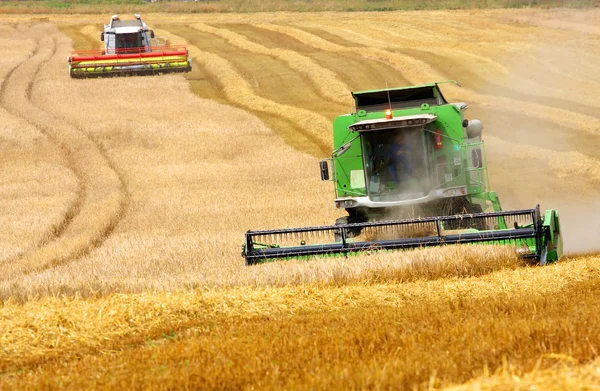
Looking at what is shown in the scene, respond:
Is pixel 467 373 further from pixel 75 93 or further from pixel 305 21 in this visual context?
pixel 305 21

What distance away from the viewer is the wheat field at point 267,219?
668cm

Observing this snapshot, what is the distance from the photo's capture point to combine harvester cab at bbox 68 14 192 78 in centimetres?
3412

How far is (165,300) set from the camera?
9383 mm

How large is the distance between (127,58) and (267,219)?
777 inches

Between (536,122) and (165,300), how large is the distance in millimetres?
18374

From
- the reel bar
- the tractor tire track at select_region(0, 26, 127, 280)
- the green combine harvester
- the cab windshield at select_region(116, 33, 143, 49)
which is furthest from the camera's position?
the cab windshield at select_region(116, 33, 143, 49)

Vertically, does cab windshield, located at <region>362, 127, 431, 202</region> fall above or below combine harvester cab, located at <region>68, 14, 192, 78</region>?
below

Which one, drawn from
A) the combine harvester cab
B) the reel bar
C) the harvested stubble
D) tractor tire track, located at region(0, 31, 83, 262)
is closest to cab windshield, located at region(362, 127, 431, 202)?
the reel bar

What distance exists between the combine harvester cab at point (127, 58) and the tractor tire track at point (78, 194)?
7.03 ft

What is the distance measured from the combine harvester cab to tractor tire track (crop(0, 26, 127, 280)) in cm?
214

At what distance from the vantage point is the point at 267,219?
56.0ft

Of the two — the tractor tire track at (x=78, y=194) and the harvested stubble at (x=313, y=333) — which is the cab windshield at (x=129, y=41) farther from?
the harvested stubble at (x=313, y=333)

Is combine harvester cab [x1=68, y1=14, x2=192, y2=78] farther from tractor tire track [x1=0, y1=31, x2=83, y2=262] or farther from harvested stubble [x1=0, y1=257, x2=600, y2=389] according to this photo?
harvested stubble [x1=0, y1=257, x2=600, y2=389]

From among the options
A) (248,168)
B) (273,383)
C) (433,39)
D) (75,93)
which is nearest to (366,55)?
(433,39)
